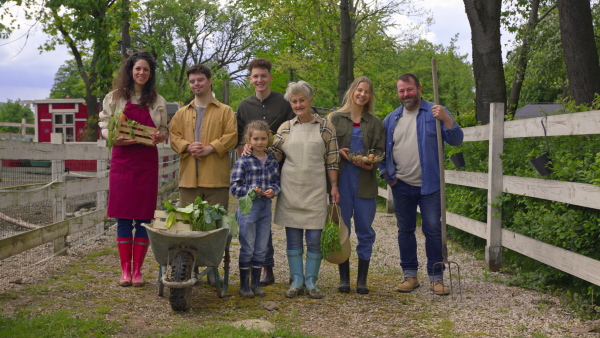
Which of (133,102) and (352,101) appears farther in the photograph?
(133,102)

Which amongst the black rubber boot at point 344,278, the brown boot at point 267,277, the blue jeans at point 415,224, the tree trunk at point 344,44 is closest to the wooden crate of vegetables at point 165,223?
the brown boot at point 267,277

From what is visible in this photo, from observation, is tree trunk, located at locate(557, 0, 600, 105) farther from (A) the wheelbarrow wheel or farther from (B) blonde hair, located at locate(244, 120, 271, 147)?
(A) the wheelbarrow wheel

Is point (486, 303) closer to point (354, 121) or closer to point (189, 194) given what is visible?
point (354, 121)

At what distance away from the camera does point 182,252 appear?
4.93 m

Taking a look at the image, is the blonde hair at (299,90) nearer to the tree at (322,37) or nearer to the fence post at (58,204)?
the fence post at (58,204)

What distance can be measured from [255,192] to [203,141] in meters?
0.80

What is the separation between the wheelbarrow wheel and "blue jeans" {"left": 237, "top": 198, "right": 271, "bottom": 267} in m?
0.66

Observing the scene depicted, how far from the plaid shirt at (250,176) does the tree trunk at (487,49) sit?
471 centimetres

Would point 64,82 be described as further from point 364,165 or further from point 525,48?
point 364,165

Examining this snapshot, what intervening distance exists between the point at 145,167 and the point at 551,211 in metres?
3.57

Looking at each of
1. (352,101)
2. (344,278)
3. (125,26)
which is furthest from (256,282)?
(125,26)

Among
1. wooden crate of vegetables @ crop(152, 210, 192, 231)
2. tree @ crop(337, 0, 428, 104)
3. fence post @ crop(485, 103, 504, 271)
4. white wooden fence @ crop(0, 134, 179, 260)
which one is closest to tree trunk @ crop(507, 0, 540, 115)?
tree @ crop(337, 0, 428, 104)

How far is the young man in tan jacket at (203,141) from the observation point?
18.7ft

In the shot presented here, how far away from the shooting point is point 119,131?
5.62 meters
